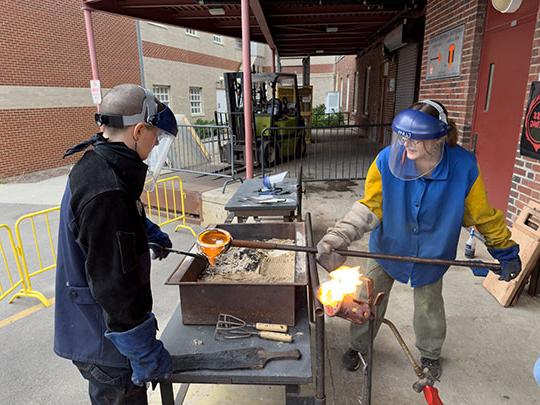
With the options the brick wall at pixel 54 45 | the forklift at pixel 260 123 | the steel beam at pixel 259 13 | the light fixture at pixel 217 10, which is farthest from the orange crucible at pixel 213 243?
the brick wall at pixel 54 45

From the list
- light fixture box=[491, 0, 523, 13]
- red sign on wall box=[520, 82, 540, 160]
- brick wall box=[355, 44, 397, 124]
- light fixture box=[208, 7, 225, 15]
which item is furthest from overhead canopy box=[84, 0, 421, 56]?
red sign on wall box=[520, 82, 540, 160]

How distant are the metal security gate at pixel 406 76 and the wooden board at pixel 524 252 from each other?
5.31m

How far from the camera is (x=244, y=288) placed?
196 centimetres

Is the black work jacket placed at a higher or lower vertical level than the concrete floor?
higher

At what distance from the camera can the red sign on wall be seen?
141 inches

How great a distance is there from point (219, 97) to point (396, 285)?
15.3 m

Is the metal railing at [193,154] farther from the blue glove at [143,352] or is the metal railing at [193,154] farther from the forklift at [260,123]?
the blue glove at [143,352]

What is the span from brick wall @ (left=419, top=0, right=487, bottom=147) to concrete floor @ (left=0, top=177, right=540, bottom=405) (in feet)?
6.27

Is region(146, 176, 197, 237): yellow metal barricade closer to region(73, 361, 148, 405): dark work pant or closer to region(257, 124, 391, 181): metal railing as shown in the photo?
region(257, 124, 391, 181): metal railing

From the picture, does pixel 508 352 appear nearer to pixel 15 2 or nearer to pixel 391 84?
pixel 391 84

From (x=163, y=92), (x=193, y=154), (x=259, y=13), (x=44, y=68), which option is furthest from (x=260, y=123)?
(x=163, y=92)

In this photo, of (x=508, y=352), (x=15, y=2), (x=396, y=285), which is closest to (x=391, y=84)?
(x=396, y=285)

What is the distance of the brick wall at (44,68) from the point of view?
11.2m

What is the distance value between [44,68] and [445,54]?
39.5 feet
